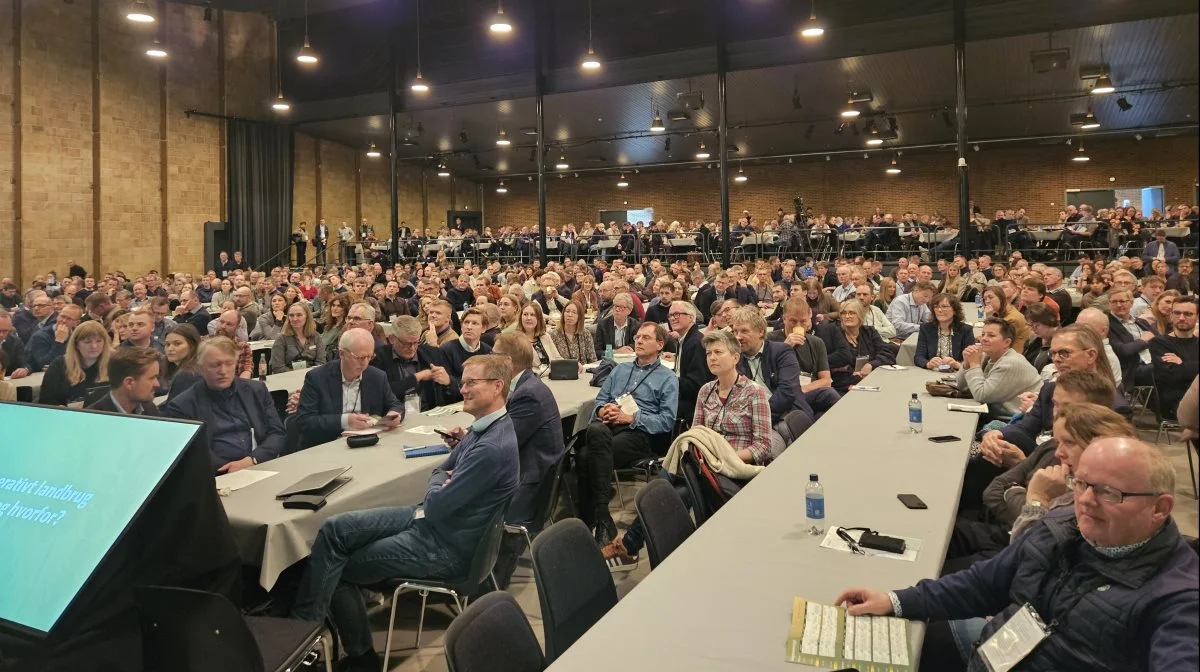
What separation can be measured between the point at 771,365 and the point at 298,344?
14.0ft

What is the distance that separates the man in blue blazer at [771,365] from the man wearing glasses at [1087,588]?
2.62 m

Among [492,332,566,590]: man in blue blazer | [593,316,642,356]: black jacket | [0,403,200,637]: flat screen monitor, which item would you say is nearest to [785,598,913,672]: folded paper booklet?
[0,403,200,637]: flat screen monitor

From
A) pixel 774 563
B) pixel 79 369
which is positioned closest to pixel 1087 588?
pixel 774 563

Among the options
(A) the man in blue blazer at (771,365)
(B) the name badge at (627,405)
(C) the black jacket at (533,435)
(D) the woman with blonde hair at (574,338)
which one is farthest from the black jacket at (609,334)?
(C) the black jacket at (533,435)

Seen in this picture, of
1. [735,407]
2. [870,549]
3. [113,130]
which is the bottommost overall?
[870,549]

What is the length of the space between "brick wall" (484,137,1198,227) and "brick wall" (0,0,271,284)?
11.3m

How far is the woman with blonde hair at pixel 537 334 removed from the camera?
20.5ft

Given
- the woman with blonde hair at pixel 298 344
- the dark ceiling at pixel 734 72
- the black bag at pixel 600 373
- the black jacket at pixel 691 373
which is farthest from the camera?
the dark ceiling at pixel 734 72

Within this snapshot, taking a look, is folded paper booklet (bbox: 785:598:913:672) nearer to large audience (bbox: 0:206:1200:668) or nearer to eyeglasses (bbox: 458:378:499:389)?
large audience (bbox: 0:206:1200:668)

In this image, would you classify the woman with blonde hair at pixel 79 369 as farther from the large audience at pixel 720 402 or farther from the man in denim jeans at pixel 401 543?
the man in denim jeans at pixel 401 543

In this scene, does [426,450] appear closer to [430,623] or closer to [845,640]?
[430,623]

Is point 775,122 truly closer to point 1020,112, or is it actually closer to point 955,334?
point 1020,112

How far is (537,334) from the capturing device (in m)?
6.46

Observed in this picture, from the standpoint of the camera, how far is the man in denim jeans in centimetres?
282
